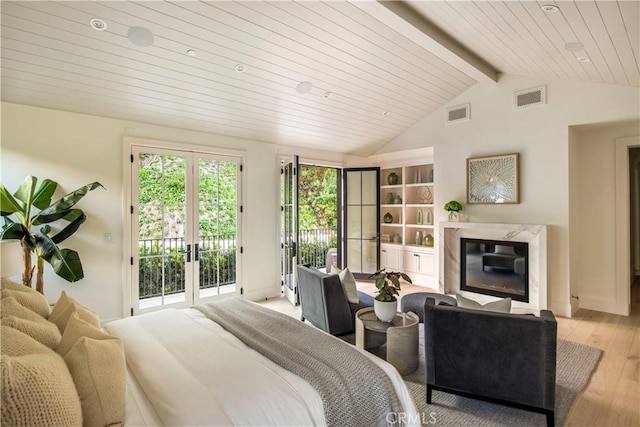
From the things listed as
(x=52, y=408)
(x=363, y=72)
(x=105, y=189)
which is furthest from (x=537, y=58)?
(x=105, y=189)

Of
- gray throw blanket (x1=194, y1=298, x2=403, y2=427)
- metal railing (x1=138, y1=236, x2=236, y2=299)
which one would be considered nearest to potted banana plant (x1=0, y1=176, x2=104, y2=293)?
metal railing (x1=138, y1=236, x2=236, y2=299)

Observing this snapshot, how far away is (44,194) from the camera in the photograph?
10.8 ft

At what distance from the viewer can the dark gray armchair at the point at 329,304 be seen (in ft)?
11.3

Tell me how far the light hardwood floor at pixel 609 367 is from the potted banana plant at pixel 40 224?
106 inches

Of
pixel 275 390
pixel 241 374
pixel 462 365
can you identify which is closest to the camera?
pixel 275 390

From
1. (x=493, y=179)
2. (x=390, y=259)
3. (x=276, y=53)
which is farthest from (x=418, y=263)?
(x=276, y=53)

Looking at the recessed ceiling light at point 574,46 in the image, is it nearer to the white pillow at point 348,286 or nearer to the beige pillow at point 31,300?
the white pillow at point 348,286

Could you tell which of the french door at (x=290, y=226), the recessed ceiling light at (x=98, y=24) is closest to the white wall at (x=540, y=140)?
the french door at (x=290, y=226)

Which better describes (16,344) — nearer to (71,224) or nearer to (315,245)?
(71,224)

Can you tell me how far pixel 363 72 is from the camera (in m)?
4.10

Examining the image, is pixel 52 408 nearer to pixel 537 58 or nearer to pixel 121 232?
pixel 121 232

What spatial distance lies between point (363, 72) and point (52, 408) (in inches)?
162

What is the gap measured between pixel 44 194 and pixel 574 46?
213 inches

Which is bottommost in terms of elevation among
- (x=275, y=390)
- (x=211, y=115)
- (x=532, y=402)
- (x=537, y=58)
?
(x=532, y=402)
